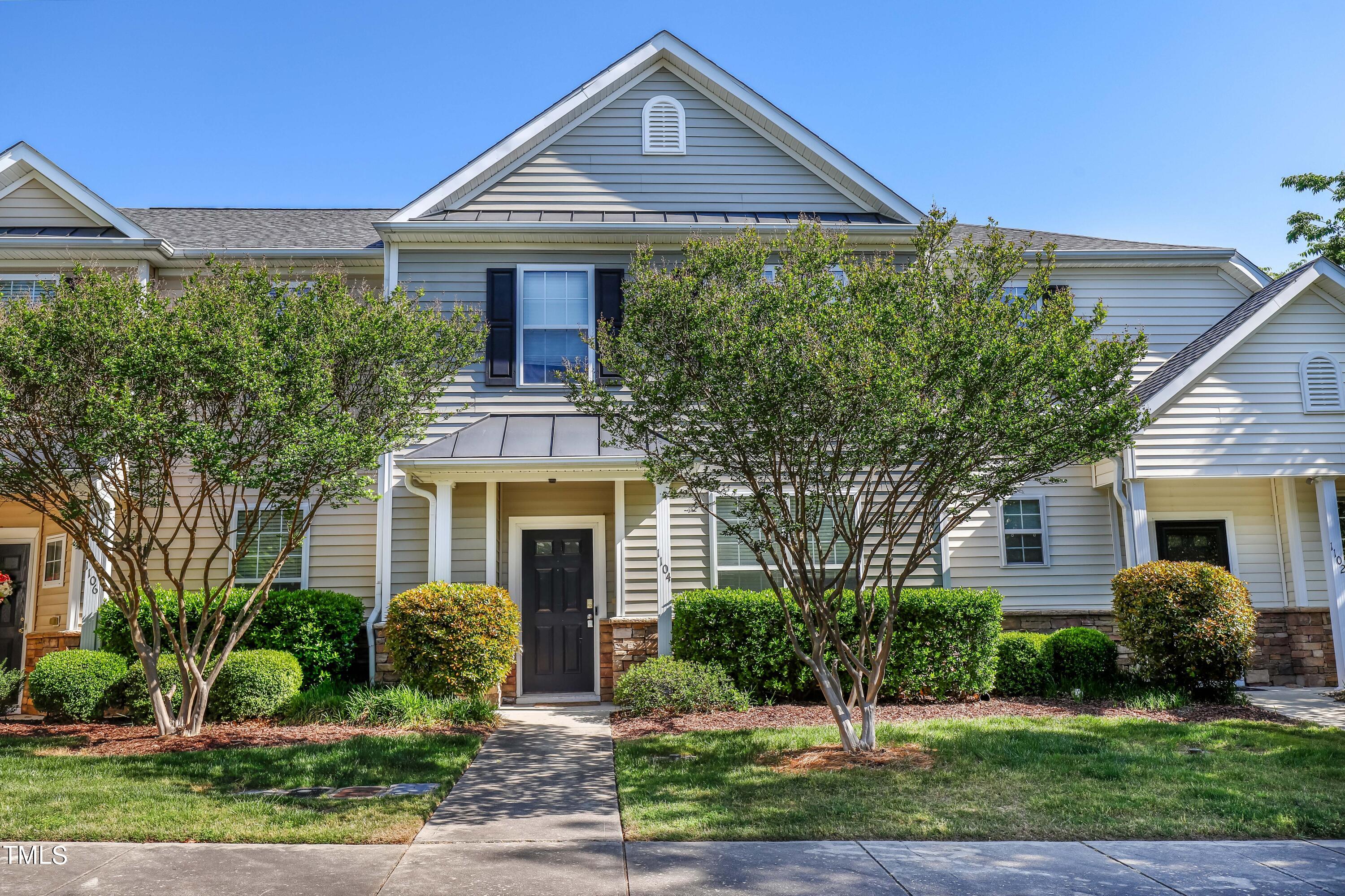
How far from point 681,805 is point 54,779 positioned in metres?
4.78

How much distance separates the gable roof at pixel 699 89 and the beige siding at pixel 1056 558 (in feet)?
14.8

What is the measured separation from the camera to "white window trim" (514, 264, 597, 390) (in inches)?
459

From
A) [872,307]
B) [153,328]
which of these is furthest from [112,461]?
[872,307]

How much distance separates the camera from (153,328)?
7.65 metres

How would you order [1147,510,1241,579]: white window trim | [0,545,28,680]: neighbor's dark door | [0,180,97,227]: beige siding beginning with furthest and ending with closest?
[1147,510,1241,579]: white window trim < [0,545,28,680]: neighbor's dark door < [0,180,97,227]: beige siding

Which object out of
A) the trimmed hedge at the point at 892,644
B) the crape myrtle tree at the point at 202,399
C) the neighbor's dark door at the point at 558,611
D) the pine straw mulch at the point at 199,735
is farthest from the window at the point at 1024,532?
the crape myrtle tree at the point at 202,399

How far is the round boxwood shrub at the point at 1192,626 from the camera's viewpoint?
962 centimetres

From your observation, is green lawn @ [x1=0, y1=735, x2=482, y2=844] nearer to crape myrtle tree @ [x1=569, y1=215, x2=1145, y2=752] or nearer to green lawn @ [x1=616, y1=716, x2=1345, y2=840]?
green lawn @ [x1=616, y1=716, x2=1345, y2=840]

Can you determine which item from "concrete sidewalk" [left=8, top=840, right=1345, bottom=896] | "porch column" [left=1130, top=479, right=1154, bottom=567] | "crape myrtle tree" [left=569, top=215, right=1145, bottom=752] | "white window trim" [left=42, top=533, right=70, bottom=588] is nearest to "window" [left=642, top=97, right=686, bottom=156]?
"crape myrtle tree" [left=569, top=215, right=1145, bottom=752]

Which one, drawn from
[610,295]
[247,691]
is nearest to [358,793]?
[247,691]

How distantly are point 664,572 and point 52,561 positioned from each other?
9.02 metres

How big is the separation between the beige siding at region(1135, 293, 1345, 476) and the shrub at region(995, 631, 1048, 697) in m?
2.76

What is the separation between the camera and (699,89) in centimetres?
1274

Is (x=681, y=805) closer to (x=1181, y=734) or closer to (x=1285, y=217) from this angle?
(x=1181, y=734)
